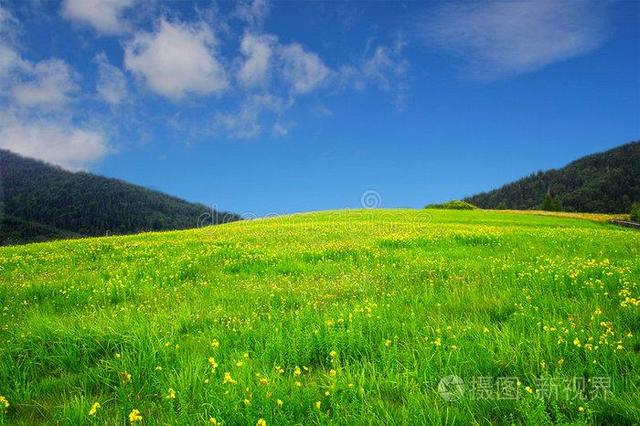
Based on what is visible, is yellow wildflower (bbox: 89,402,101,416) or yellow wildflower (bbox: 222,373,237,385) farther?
yellow wildflower (bbox: 222,373,237,385)

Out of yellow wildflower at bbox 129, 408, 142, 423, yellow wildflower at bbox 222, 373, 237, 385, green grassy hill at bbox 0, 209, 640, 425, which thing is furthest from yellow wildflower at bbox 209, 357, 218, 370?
yellow wildflower at bbox 129, 408, 142, 423

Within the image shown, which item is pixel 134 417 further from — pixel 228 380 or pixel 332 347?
pixel 332 347

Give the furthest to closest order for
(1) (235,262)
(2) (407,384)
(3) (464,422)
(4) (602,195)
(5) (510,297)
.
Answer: (4) (602,195)
(1) (235,262)
(5) (510,297)
(2) (407,384)
(3) (464,422)

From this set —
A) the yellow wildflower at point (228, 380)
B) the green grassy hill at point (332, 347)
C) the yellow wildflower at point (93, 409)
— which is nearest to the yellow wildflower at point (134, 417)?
the green grassy hill at point (332, 347)

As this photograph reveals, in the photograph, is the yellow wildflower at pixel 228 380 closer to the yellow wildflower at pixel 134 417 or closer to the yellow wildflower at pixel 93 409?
the yellow wildflower at pixel 134 417

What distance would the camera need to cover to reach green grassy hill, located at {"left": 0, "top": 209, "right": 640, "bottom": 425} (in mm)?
4422

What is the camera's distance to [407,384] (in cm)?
468

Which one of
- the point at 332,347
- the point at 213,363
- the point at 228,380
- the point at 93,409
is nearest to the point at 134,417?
the point at 93,409

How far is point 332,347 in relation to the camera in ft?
19.5

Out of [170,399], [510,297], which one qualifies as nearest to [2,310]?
[170,399]

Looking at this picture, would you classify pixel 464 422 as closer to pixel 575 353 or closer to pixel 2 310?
pixel 575 353

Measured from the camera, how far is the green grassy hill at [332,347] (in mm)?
4422

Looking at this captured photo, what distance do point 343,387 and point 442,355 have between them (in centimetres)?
144

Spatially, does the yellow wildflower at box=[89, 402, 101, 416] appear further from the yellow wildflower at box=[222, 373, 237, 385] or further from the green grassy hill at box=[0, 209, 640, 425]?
the yellow wildflower at box=[222, 373, 237, 385]
